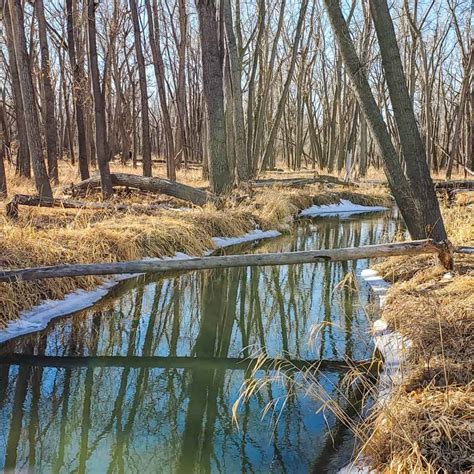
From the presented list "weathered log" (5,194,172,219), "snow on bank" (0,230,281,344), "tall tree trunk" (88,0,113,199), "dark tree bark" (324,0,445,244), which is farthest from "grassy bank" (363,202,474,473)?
"tall tree trunk" (88,0,113,199)

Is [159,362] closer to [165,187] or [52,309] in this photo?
[52,309]

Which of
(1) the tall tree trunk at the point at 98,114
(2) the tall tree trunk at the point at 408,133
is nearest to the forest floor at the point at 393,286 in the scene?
(1) the tall tree trunk at the point at 98,114

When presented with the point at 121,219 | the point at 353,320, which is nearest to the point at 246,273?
the point at 121,219

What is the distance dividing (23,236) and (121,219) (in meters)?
2.64

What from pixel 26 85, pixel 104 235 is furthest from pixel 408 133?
pixel 26 85

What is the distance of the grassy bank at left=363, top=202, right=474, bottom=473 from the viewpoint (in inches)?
104

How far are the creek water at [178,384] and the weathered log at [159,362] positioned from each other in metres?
0.02

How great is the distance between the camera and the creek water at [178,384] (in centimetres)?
331

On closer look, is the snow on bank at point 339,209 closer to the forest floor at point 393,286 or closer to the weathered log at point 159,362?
the forest floor at point 393,286

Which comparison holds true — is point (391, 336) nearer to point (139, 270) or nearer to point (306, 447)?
point (306, 447)

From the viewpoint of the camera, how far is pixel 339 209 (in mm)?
17328

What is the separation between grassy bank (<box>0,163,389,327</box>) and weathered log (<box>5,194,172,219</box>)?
139mm

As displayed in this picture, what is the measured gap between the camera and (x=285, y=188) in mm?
16500

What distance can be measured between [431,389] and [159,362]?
A: 253cm
